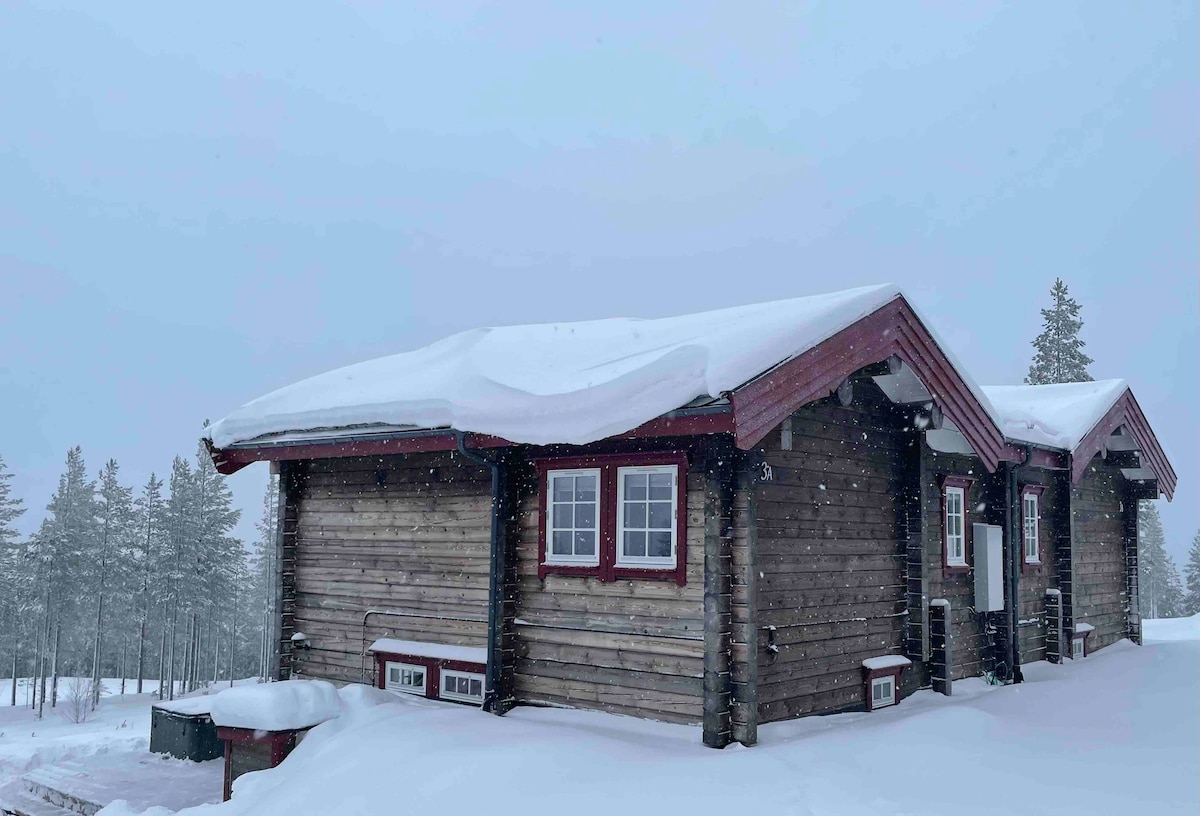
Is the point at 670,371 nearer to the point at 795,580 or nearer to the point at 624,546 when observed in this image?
the point at 624,546

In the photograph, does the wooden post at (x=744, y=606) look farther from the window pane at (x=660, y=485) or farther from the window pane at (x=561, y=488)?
the window pane at (x=561, y=488)

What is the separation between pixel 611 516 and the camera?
30.6 feet

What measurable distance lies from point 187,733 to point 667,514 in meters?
7.27

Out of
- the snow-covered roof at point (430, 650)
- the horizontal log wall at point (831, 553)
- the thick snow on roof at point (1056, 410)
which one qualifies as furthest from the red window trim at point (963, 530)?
the snow-covered roof at point (430, 650)

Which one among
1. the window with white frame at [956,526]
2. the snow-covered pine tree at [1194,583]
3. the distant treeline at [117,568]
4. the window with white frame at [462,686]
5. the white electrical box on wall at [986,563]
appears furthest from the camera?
the snow-covered pine tree at [1194,583]

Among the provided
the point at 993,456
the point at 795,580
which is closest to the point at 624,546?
the point at 795,580

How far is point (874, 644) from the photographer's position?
10758 millimetres

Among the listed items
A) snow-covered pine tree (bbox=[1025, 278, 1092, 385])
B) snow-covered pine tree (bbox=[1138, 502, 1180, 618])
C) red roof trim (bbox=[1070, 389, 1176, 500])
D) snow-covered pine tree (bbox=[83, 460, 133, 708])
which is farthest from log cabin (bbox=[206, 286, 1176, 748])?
snow-covered pine tree (bbox=[1138, 502, 1180, 618])

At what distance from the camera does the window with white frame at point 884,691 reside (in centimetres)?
1066

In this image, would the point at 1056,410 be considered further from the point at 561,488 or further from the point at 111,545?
the point at 111,545

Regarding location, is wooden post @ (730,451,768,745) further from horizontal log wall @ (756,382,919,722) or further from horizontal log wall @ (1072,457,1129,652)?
horizontal log wall @ (1072,457,1129,652)

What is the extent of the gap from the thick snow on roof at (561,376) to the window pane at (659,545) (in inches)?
66.8

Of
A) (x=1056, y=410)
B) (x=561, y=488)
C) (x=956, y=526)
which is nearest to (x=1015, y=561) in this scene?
(x=956, y=526)

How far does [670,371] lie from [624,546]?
2.28 meters
